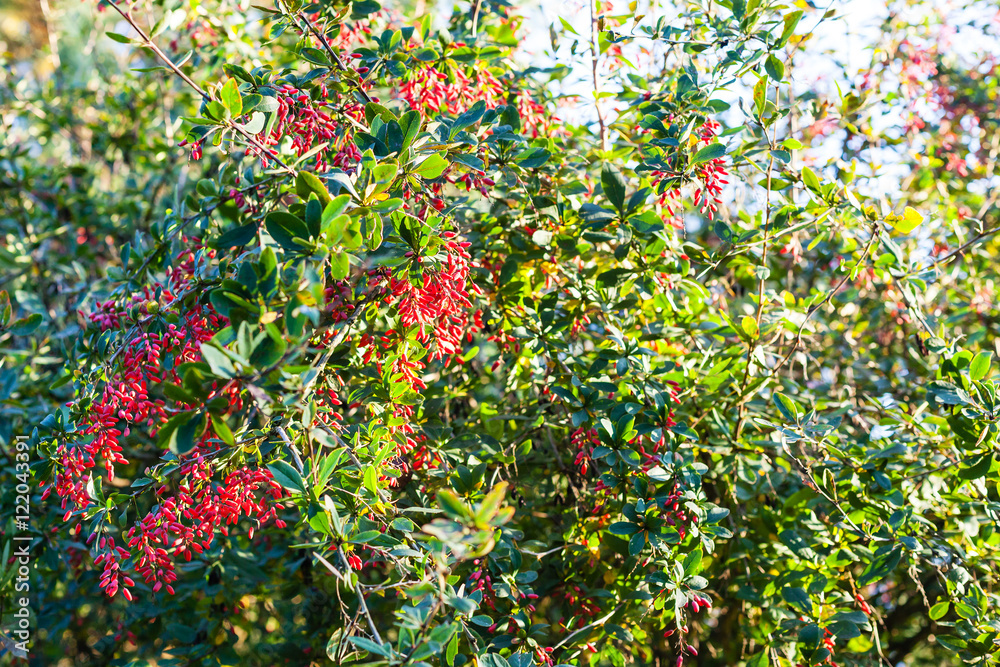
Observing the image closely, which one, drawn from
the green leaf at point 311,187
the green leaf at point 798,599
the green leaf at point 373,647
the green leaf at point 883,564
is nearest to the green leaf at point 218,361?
the green leaf at point 311,187

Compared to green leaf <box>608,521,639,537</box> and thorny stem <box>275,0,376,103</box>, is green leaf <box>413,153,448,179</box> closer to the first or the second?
thorny stem <box>275,0,376,103</box>

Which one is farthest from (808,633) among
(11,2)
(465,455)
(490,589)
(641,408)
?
(11,2)

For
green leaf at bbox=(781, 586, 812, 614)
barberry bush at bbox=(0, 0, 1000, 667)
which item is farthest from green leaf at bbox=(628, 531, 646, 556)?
green leaf at bbox=(781, 586, 812, 614)

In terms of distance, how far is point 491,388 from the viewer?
80.7 inches

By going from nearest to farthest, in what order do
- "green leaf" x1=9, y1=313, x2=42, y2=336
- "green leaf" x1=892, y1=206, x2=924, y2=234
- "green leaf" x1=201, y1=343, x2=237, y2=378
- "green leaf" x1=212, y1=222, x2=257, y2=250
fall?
1. "green leaf" x1=201, y1=343, x2=237, y2=378
2. "green leaf" x1=212, y1=222, x2=257, y2=250
3. "green leaf" x1=892, y1=206, x2=924, y2=234
4. "green leaf" x1=9, y1=313, x2=42, y2=336

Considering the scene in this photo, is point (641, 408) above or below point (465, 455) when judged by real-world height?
above

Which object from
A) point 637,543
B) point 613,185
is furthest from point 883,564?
point 613,185

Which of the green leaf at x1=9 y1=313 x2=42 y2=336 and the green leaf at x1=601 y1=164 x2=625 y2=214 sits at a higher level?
the green leaf at x1=601 y1=164 x2=625 y2=214

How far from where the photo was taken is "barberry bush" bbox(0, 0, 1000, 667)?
125cm

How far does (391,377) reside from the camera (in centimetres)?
146

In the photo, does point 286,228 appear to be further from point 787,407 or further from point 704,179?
point 787,407

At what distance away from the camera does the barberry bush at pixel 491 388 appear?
1.25m

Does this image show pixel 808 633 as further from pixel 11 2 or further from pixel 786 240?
pixel 11 2

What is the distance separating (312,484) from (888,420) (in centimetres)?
168
